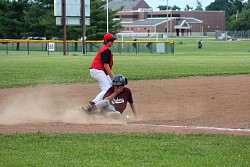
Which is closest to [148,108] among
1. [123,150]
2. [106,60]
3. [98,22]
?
[106,60]

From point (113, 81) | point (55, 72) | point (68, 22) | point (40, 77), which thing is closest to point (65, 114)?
point (113, 81)

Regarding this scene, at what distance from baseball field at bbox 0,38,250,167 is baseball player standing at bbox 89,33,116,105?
27.0 inches


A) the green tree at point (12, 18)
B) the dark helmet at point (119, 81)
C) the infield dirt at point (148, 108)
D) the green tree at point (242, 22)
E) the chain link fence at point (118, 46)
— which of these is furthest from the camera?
the green tree at point (242, 22)

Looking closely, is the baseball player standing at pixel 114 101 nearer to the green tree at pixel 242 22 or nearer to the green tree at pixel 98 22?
the green tree at pixel 98 22

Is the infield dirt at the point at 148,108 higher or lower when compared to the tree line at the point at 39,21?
lower

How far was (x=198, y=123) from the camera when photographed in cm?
1137

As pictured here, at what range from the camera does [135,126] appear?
1077 cm

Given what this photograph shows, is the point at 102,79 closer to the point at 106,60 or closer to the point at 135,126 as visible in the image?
the point at 106,60

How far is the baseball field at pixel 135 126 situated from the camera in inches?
307

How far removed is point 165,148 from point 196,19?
145 metres

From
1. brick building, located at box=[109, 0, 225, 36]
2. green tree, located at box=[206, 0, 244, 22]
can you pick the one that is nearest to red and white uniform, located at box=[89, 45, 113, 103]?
brick building, located at box=[109, 0, 225, 36]

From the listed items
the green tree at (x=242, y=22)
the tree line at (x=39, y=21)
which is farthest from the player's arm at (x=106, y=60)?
the green tree at (x=242, y=22)

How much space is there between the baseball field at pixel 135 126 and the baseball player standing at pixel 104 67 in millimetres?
685

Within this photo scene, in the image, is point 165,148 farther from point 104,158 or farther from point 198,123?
point 198,123
